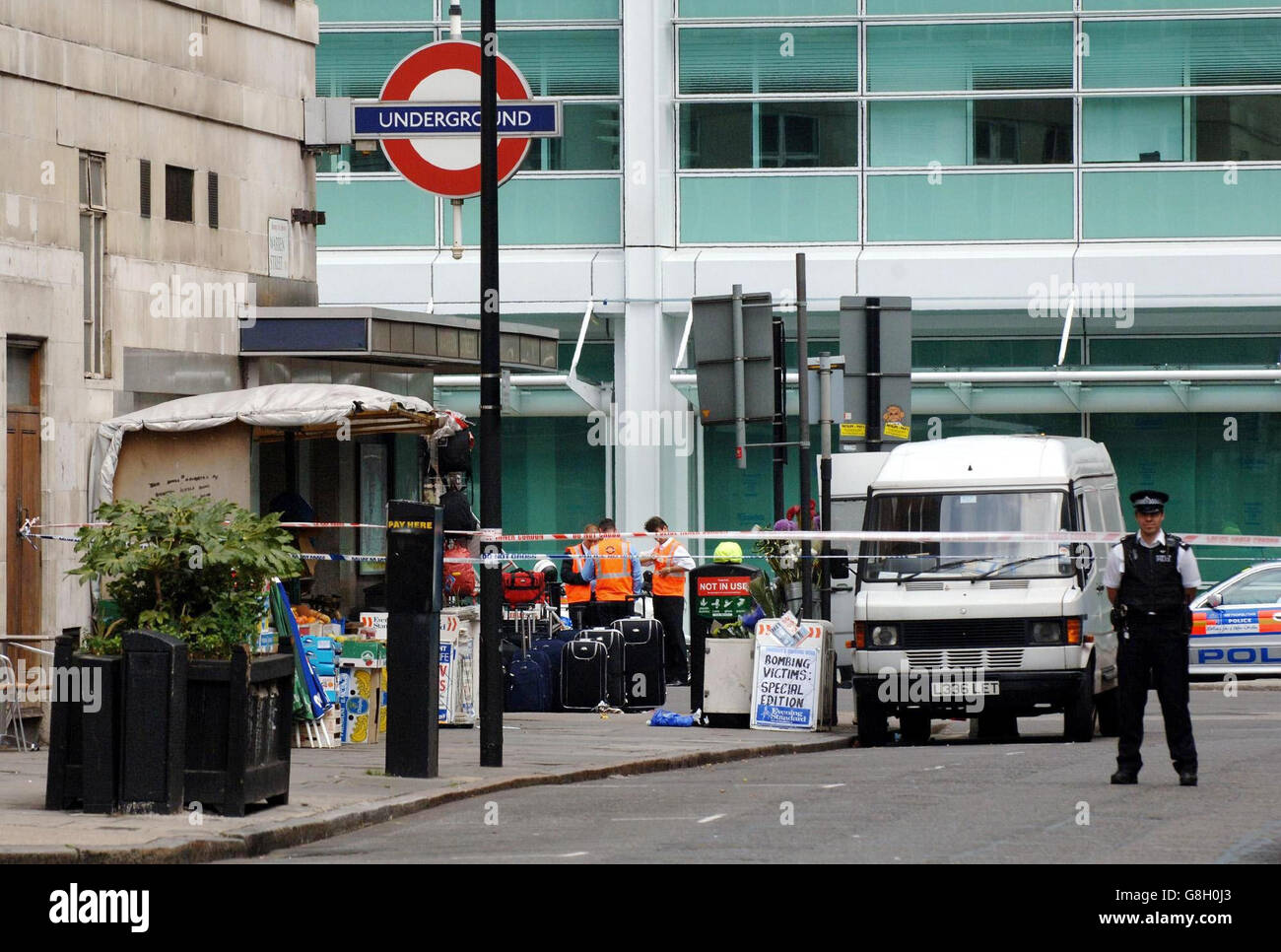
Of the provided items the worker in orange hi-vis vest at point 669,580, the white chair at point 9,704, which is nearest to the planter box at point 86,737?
the white chair at point 9,704

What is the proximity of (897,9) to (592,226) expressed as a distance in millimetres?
4998

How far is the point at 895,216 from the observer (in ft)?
99.1

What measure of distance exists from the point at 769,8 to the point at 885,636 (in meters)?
15.0

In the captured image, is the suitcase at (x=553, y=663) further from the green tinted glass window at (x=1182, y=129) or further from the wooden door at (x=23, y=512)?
the green tinted glass window at (x=1182, y=129)

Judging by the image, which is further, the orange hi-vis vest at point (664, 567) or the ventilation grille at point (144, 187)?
the orange hi-vis vest at point (664, 567)

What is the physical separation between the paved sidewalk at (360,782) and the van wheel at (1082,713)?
183 cm

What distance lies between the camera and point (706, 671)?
18750 mm

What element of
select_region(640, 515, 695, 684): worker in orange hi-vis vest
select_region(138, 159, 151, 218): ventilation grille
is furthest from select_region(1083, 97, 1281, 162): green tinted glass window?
select_region(138, 159, 151, 218): ventilation grille

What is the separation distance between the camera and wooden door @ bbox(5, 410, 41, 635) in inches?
626

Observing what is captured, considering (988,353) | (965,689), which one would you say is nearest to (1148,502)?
(965,689)

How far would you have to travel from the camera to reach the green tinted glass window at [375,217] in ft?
101

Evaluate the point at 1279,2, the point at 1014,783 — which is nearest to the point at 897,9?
the point at 1279,2

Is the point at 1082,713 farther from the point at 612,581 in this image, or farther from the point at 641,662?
the point at 612,581
